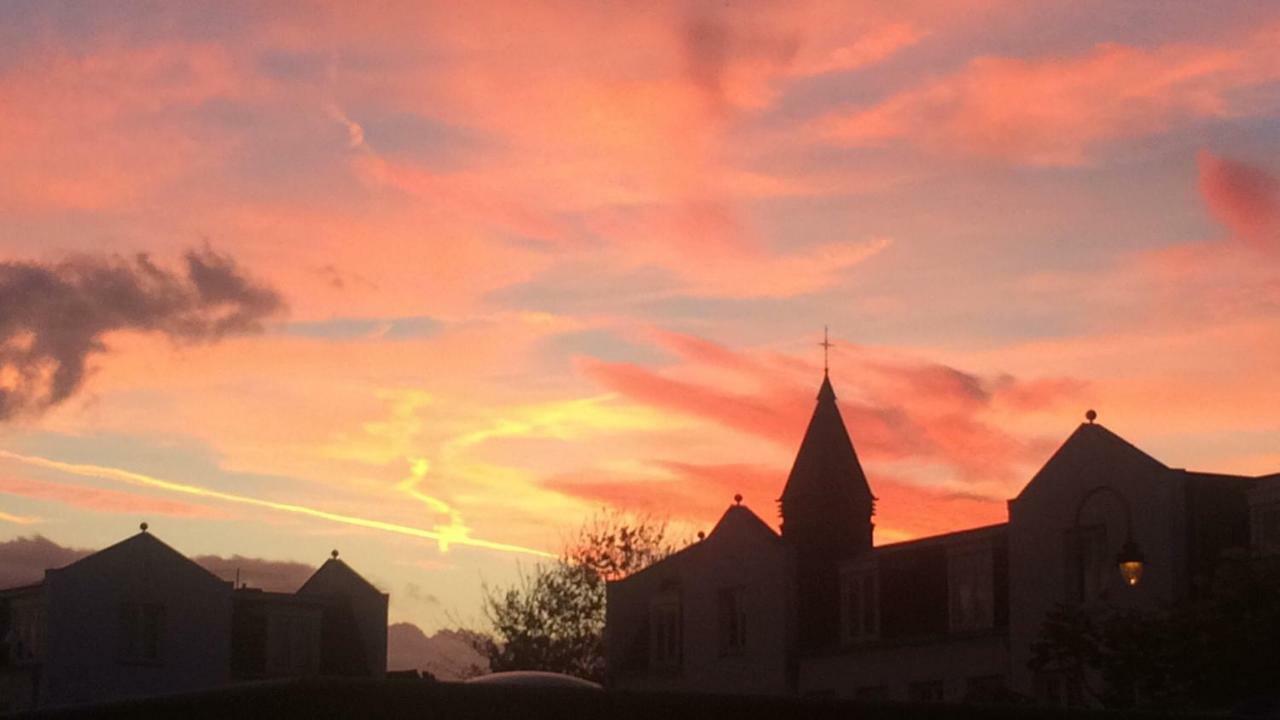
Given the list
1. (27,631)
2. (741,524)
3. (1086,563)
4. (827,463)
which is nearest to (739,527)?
(741,524)

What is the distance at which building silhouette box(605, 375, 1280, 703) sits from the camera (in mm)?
49531

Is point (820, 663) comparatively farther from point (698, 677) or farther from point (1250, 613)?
point (1250, 613)

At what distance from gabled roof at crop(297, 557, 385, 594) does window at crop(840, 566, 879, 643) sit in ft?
129

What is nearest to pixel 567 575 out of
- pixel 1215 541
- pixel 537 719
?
pixel 1215 541

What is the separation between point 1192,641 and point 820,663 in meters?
23.8

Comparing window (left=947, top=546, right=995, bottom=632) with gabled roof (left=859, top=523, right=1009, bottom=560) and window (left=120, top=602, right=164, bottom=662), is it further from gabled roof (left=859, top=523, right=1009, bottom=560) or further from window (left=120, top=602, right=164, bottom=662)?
window (left=120, top=602, right=164, bottom=662)

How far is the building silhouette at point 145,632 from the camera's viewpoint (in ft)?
267

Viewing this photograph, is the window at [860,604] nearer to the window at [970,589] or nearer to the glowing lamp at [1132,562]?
the window at [970,589]

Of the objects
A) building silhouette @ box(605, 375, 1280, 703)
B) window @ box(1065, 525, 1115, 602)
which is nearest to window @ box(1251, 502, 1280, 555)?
building silhouette @ box(605, 375, 1280, 703)

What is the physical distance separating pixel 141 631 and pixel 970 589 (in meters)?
41.7

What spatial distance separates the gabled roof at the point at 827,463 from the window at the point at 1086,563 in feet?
58.2

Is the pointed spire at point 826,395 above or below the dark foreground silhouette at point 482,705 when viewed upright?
above

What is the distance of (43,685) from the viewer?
8031 cm

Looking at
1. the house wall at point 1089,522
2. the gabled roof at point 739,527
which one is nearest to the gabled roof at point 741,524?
the gabled roof at point 739,527
